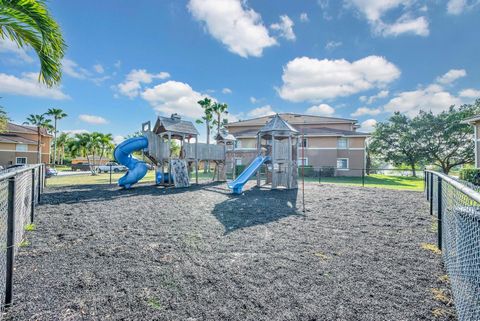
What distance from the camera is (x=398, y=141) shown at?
29.4 metres

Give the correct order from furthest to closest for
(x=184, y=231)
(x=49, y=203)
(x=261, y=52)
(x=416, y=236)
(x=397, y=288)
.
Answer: (x=261, y=52) → (x=49, y=203) → (x=184, y=231) → (x=416, y=236) → (x=397, y=288)

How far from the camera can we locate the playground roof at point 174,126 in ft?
47.0

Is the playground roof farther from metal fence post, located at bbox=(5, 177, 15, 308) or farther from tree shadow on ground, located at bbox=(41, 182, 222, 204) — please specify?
metal fence post, located at bbox=(5, 177, 15, 308)

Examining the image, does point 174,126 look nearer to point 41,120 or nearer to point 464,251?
point 464,251

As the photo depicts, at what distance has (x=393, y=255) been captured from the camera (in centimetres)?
391

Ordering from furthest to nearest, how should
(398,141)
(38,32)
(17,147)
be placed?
(17,147) < (398,141) < (38,32)

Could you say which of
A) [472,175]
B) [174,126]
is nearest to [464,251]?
[472,175]

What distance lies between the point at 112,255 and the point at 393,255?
15.7 feet

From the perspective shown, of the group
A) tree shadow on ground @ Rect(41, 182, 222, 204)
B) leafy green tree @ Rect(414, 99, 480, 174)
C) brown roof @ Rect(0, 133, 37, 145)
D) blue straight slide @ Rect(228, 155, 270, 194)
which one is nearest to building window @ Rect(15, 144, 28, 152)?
brown roof @ Rect(0, 133, 37, 145)

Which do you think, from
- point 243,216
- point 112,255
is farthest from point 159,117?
point 112,255

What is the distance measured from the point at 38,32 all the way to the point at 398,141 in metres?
35.0

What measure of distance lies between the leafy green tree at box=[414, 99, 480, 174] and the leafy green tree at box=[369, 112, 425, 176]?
0.66m

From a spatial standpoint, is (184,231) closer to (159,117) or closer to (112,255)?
(112,255)

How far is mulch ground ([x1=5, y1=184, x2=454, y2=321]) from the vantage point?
244 cm
